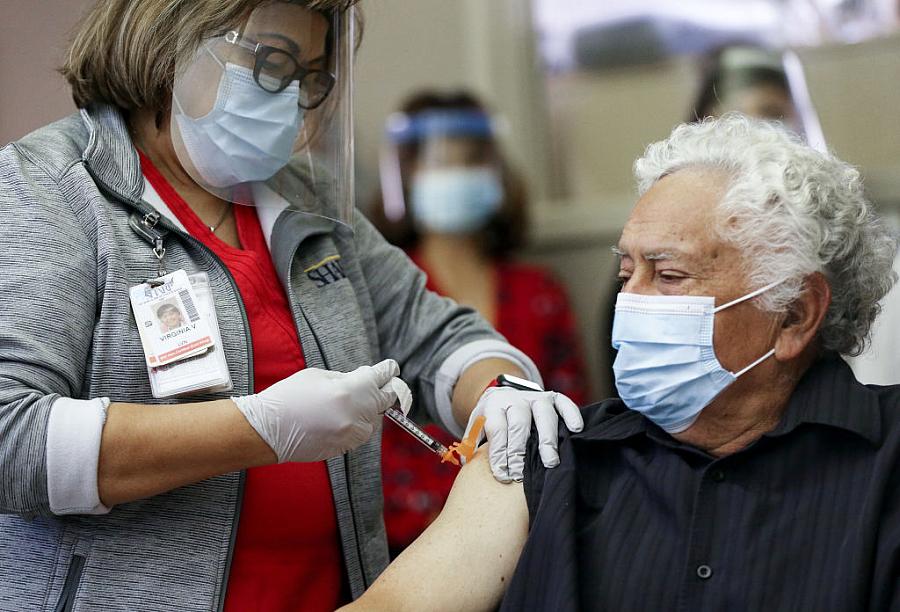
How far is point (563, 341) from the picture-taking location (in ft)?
12.0

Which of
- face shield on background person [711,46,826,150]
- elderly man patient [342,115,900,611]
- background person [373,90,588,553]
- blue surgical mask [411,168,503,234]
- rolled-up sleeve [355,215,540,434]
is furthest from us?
blue surgical mask [411,168,503,234]

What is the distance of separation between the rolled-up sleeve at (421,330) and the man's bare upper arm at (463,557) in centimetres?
28

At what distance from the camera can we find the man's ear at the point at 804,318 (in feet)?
5.67

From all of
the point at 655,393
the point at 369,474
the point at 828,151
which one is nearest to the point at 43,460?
the point at 369,474

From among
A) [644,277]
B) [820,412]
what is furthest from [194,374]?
[820,412]

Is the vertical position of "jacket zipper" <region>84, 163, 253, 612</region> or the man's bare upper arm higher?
"jacket zipper" <region>84, 163, 253, 612</region>

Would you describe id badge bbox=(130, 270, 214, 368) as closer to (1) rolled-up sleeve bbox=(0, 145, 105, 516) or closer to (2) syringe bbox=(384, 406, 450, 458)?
(1) rolled-up sleeve bbox=(0, 145, 105, 516)

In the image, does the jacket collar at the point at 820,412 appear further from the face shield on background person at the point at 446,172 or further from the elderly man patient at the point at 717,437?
the face shield on background person at the point at 446,172

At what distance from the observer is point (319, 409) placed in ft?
5.11

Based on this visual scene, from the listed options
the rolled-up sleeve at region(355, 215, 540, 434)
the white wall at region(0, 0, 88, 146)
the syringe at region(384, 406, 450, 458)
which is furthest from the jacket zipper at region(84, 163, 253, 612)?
the white wall at region(0, 0, 88, 146)

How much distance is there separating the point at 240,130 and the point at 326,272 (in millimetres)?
272

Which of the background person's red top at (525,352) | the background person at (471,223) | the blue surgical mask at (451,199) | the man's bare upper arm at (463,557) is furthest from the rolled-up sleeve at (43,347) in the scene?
the blue surgical mask at (451,199)

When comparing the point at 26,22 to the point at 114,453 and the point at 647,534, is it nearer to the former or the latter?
the point at 114,453

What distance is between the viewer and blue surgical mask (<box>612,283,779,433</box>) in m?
1.69
